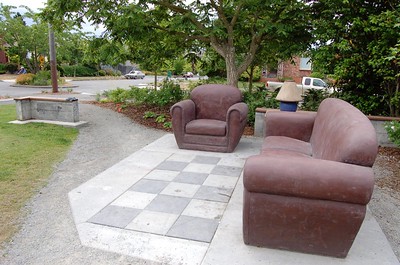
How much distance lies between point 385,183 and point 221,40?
15.9ft

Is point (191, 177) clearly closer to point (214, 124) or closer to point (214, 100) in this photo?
point (214, 124)

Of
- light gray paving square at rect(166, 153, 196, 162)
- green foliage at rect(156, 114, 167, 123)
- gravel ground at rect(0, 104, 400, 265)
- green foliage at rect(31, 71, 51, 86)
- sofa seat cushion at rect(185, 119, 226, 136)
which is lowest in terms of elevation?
gravel ground at rect(0, 104, 400, 265)

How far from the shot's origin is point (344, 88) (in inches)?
251

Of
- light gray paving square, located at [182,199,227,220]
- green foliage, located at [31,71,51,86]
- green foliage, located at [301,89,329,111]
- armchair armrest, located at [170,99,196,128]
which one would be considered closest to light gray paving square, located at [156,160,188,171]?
armchair armrest, located at [170,99,196,128]

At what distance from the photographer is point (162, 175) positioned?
12.6 feet

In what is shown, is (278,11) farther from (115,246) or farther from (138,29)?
(115,246)

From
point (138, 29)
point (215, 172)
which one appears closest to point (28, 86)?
point (138, 29)

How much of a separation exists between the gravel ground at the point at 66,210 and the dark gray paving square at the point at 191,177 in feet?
3.61

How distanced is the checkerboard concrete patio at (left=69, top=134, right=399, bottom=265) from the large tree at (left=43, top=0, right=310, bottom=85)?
319 centimetres

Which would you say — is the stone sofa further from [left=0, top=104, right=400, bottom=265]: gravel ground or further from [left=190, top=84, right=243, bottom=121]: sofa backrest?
[left=190, top=84, right=243, bottom=121]: sofa backrest

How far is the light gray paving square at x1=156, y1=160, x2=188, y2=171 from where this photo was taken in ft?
13.4

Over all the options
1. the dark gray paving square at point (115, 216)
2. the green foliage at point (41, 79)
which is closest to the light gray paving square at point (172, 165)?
the dark gray paving square at point (115, 216)

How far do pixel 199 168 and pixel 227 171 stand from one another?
387mm

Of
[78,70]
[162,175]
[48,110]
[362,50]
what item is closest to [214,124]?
[162,175]
